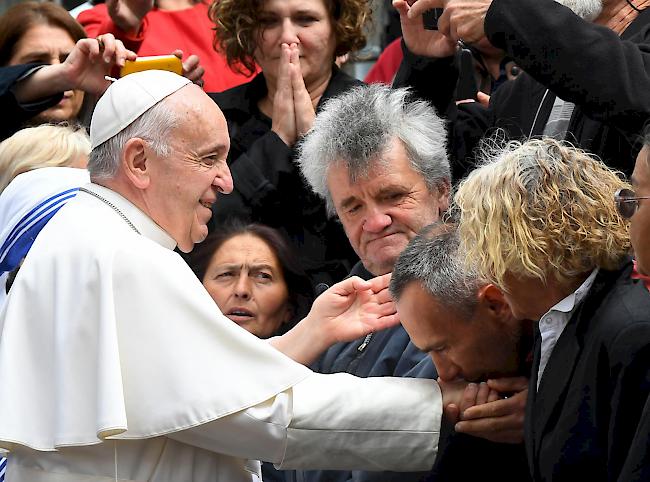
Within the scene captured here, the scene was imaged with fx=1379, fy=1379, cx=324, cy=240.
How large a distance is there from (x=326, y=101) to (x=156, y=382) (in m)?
1.99

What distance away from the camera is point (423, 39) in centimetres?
509

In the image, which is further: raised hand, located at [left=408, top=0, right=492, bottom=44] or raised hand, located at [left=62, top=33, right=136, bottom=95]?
raised hand, located at [left=62, top=33, right=136, bottom=95]

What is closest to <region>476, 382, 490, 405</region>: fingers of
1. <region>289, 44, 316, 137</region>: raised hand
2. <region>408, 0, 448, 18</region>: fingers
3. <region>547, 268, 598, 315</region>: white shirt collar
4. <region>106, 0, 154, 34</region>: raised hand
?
<region>547, 268, 598, 315</region>: white shirt collar

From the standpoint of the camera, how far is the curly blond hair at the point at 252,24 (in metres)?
5.57

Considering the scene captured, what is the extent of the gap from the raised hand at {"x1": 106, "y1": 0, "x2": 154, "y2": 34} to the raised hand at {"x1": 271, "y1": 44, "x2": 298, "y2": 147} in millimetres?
1089

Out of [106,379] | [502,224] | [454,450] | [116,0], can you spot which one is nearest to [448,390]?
[454,450]

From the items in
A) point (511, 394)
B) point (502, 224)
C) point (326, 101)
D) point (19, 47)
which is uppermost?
point (502, 224)

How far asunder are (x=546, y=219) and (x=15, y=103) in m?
3.13

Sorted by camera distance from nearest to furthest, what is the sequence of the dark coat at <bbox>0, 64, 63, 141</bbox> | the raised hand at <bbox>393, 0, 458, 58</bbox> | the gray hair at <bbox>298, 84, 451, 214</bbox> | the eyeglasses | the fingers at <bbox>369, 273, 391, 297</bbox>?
the eyeglasses < the fingers at <bbox>369, 273, 391, 297</bbox> < the gray hair at <bbox>298, 84, 451, 214</bbox> < the raised hand at <bbox>393, 0, 458, 58</bbox> < the dark coat at <bbox>0, 64, 63, 141</bbox>

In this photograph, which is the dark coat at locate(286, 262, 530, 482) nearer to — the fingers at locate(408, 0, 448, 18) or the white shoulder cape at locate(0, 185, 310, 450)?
the white shoulder cape at locate(0, 185, 310, 450)

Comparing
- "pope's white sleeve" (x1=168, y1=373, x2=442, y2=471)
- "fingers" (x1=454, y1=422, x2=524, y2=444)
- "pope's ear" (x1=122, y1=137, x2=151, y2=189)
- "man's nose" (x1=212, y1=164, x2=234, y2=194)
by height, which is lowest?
"pope's white sleeve" (x1=168, y1=373, x2=442, y2=471)

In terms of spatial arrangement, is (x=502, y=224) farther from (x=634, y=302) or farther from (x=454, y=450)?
(x=454, y=450)

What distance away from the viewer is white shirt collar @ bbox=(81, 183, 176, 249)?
413 centimetres

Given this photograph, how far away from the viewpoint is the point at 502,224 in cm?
353
